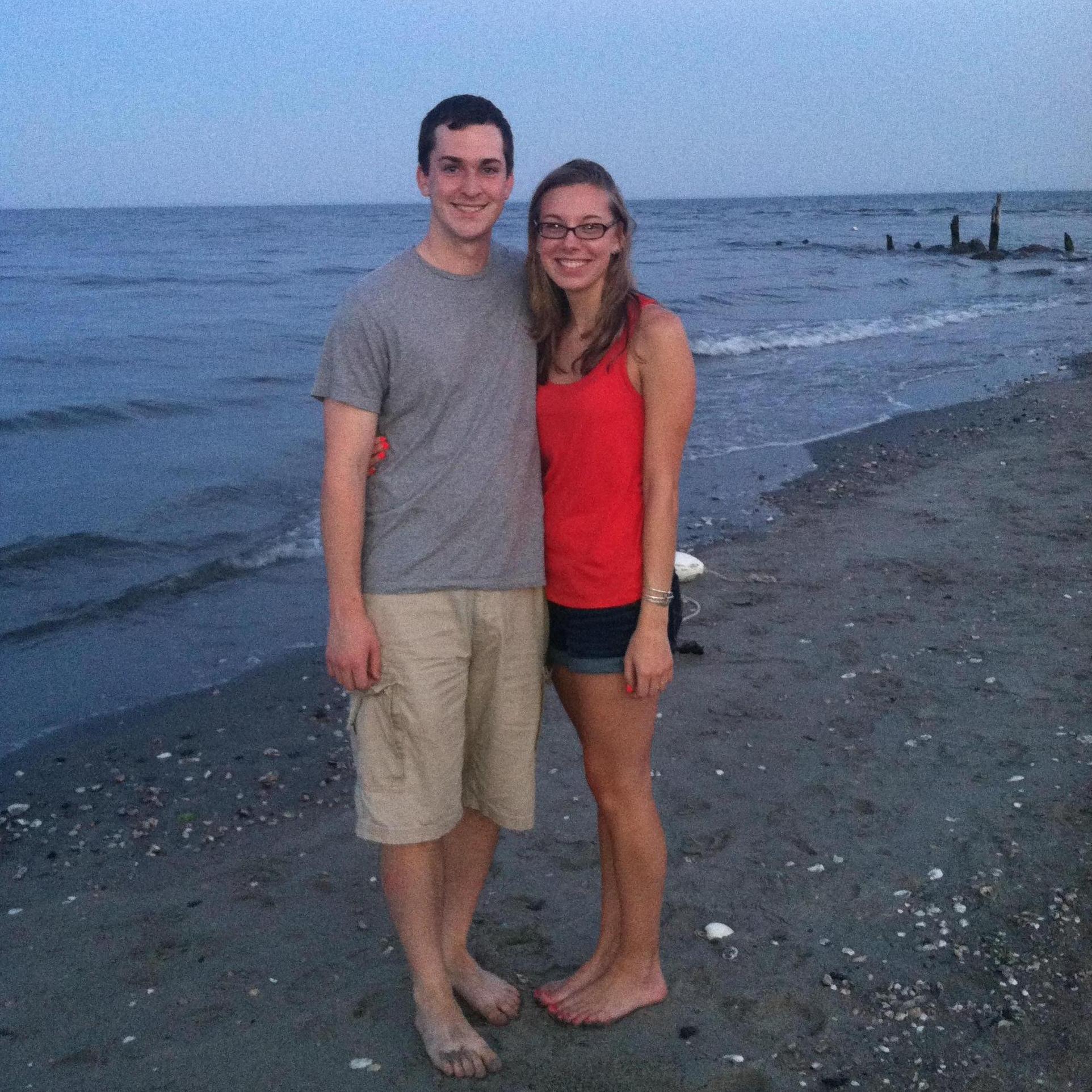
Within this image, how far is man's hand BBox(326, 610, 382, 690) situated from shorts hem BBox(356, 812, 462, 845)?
0.37m

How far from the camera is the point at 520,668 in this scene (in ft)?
→ 9.81

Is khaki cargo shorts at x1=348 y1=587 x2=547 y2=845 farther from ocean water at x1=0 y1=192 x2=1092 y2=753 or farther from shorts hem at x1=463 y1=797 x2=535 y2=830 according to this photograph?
ocean water at x1=0 y1=192 x2=1092 y2=753

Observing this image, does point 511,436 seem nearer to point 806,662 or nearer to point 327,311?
point 806,662

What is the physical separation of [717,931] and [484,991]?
766 millimetres

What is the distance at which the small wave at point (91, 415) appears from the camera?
12.4 metres

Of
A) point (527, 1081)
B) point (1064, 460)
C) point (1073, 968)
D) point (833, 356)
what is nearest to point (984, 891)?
point (1073, 968)

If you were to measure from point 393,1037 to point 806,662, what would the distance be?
3087 millimetres

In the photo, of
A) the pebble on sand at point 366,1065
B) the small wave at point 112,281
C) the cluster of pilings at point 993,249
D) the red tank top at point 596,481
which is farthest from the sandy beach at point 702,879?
the cluster of pilings at point 993,249

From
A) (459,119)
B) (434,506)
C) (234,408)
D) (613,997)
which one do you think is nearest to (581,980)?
(613,997)

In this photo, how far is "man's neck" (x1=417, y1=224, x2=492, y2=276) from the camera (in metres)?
2.80

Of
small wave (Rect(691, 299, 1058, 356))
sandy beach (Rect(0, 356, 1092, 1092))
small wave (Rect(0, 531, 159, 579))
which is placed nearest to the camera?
sandy beach (Rect(0, 356, 1092, 1092))

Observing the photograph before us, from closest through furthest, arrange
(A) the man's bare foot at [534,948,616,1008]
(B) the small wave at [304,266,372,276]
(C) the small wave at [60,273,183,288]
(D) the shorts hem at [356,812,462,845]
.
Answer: (D) the shorts hem at [356,812,462,845] → (A) the man's bare foot at [534,948,616,1008] → (C) the small wave at [60,273,183,288] → (B) the small wave at [304,266,372,276]

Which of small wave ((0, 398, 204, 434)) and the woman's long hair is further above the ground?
the woman's long hair

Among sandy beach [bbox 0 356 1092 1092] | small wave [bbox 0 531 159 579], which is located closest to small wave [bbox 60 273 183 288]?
small wave [bbox 0 531 159 579]
